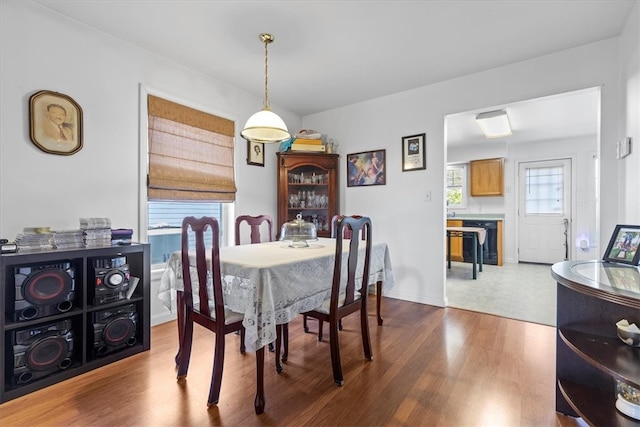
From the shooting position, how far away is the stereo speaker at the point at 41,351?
1751 millimetres

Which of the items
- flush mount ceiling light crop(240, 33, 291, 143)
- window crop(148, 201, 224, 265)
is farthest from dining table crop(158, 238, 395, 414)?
window crop(148, 201, 224, 265)

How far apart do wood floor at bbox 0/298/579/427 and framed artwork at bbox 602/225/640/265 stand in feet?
2.70

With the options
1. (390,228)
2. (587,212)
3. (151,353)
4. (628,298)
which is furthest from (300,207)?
(587,212)

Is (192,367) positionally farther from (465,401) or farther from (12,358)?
(465,401)

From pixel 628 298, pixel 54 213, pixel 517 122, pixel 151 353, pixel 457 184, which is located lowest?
pixel 151 353

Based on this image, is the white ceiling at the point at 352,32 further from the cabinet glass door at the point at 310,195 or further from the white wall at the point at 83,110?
the cabinet glass door at the point at 310,195

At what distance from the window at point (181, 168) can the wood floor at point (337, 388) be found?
3.45ft

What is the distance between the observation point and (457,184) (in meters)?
6.69

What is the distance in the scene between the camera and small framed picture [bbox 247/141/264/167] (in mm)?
3680

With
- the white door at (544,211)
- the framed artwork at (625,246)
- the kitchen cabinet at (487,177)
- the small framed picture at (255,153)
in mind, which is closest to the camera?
the framed artwork at (625,246)

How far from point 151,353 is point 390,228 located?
8.76 feet

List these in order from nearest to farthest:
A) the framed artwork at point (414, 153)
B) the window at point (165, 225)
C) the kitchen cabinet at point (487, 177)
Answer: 1. the window at point (165, 225)
2. the framed artwork at point (414, 153)
3. the kitchen cabinet at point (487, 177)

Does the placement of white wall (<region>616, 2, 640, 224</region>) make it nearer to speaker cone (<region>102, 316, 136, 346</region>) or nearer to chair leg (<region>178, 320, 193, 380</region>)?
chair leg (<region>178, 320, 193, 380</region>)

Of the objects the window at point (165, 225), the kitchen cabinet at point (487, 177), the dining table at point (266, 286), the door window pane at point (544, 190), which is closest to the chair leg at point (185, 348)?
the dining table at point (266, 286)
